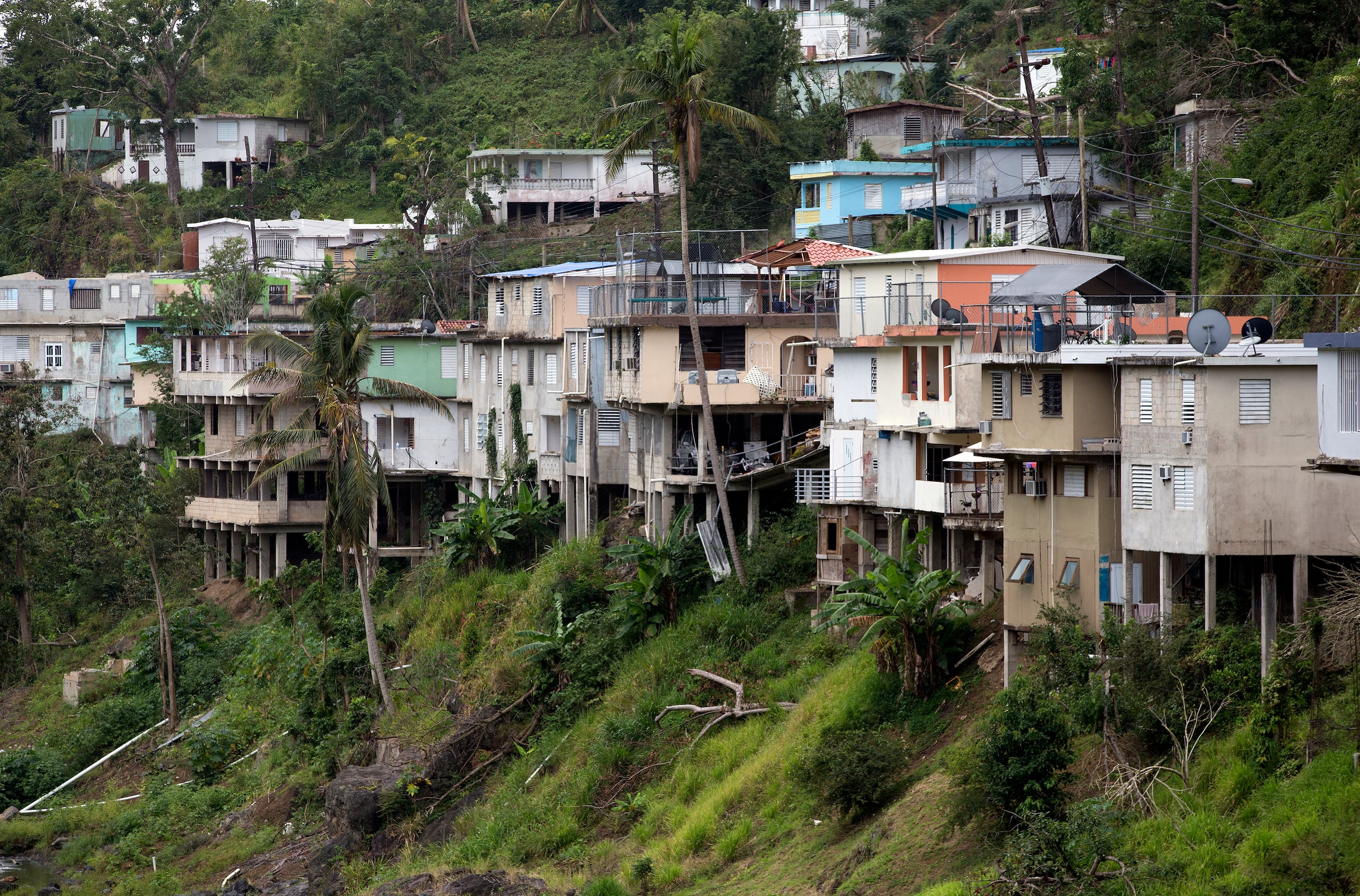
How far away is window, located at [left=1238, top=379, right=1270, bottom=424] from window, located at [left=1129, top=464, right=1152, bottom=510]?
65.1 inches

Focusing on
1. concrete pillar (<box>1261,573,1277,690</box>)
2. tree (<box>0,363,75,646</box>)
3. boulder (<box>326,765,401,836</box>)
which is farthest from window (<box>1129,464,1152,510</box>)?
tree (<box>0,363,75,646</box>)

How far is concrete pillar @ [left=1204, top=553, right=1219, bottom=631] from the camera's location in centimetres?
2631

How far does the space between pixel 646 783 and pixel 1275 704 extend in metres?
14.3

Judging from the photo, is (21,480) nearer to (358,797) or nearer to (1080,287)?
(358,797)

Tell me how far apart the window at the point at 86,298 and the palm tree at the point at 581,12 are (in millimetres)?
30805

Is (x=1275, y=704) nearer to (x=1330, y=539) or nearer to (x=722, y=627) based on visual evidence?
(x=1330, y=539)

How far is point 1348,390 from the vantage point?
22125 mm

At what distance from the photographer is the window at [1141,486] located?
2761 centimetres

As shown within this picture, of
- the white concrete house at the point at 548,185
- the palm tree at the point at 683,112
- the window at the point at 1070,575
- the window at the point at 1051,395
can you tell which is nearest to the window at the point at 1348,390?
the window at the point at 1051,395

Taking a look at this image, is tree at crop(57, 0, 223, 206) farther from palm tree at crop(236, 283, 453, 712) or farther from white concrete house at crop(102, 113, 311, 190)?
palm tree at crop(236, 283, 453, 712)

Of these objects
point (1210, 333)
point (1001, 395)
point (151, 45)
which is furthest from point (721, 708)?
point (151, 45)

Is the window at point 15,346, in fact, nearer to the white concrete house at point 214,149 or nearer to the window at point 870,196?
the white concrete house at point 214,149

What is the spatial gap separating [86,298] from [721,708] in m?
47.0

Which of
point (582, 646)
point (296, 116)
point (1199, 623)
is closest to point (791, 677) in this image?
point (582, 646)
